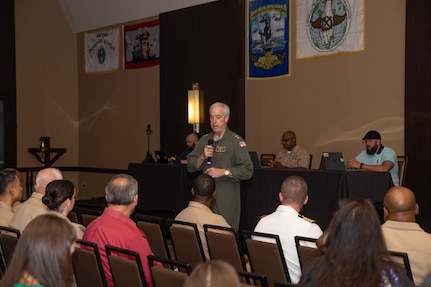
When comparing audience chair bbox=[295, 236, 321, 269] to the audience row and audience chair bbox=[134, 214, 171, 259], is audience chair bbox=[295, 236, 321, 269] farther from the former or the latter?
audience chair bbox=[134, 214, 171, 259]

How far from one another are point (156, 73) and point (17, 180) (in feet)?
22.5

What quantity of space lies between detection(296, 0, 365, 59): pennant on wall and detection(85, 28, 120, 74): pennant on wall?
14.9 feet

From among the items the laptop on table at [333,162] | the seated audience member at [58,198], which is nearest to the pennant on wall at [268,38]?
the laptop on table at [333,162]

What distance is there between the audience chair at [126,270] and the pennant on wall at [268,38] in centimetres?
649

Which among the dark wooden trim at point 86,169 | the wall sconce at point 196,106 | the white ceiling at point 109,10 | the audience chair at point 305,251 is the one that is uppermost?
the white ceiling at point 109,10

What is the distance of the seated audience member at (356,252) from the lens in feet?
7.12

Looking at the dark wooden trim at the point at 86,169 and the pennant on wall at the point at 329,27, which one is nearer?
the pennant on wall at the point at 329,27

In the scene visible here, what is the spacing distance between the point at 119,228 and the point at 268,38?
6441 mm

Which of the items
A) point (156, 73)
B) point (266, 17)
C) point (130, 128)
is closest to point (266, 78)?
point (266, 17)

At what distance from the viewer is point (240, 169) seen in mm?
5285

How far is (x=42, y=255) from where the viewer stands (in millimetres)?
2021

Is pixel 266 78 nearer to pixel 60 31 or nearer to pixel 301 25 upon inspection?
pixel 301 25

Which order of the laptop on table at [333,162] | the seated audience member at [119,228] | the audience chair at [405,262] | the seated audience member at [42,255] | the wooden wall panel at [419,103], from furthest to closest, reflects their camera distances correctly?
the wooden wall panel at [419,103], the laptop on table at [333,162], the seated audience member at [119,228], the audience chair at [405,262], the seated audience member at [42,255]

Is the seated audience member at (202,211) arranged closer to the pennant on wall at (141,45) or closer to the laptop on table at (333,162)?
the laptop on table at (333,162)
